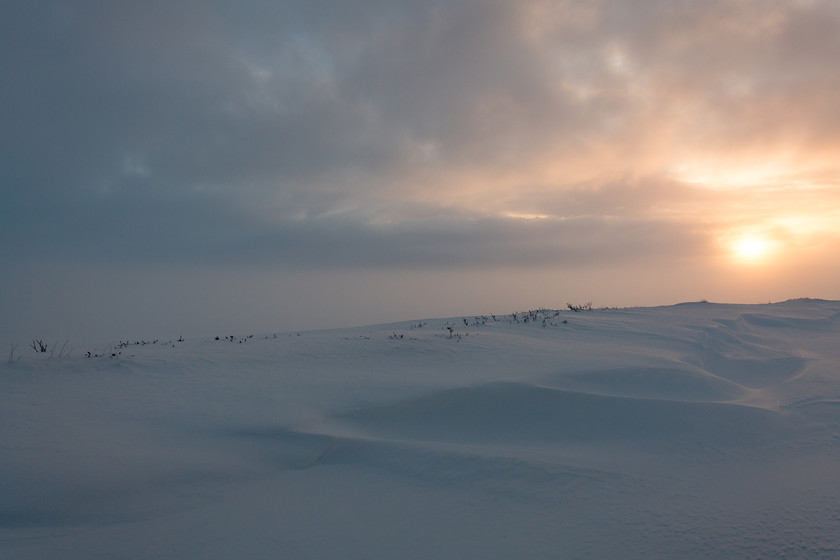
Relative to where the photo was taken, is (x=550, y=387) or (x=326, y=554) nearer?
(x=326, y=554)

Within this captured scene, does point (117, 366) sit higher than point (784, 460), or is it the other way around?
point (117, 366)

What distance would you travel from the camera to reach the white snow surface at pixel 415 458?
312 centimetres

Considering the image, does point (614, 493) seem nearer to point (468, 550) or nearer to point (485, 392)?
point (468, 550)

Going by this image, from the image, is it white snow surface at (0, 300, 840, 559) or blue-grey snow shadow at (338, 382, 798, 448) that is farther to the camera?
blue-grey snow shadow at (338, 382, 798, 448)

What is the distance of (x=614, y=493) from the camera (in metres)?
3.63

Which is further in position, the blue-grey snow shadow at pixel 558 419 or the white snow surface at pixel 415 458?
the blue-grey snow shadow at pixel 558 419

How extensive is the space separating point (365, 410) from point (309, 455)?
1.17 m

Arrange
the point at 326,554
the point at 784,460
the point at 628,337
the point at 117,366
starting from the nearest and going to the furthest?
1. the point at 326,554
2. the point at 784,460
3. the point at 117,366
4. the point at 628,337

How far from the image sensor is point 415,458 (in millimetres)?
4270

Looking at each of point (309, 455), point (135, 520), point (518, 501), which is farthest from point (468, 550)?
point (135, 520)

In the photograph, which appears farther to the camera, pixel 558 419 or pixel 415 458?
pixel 558 419

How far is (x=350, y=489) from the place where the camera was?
3.85 meters

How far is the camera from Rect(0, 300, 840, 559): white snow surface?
312cm

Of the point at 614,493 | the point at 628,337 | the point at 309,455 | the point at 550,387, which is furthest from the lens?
the point at 628,337
